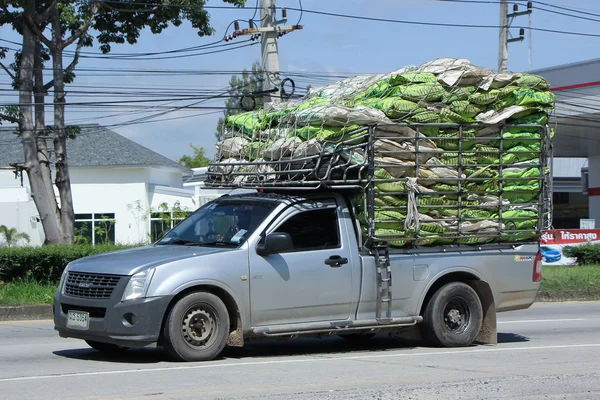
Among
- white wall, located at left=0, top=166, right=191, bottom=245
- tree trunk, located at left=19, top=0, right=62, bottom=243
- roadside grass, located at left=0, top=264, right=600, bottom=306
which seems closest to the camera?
roadside grass, located at left=0, top=264, right=600, bottom=306

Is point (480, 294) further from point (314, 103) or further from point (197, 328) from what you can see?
point (197, 328)

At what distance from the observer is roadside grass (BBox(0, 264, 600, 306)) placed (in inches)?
629

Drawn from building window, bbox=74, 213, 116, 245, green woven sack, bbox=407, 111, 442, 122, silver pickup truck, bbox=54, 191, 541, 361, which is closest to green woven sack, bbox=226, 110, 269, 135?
silver pickup truck, bbox=54, 191, 541, 361

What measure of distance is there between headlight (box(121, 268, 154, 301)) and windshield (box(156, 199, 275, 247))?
1.14m

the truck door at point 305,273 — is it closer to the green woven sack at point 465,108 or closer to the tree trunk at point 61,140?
the green woven sack at point 465,108

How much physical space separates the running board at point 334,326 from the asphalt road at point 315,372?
302 mm

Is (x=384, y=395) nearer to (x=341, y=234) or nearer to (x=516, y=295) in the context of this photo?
(x=341, y=234)

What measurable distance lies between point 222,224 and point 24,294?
24.3 ft

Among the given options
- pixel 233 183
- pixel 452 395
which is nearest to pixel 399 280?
pixel 233 183

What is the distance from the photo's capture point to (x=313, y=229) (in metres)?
10.1

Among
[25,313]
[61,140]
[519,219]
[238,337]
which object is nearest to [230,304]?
[238,337]

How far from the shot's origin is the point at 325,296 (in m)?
9.88

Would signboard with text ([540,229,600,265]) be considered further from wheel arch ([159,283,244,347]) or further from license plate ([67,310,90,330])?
license plate ([67,310,90,330])

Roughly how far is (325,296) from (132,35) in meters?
17.4
